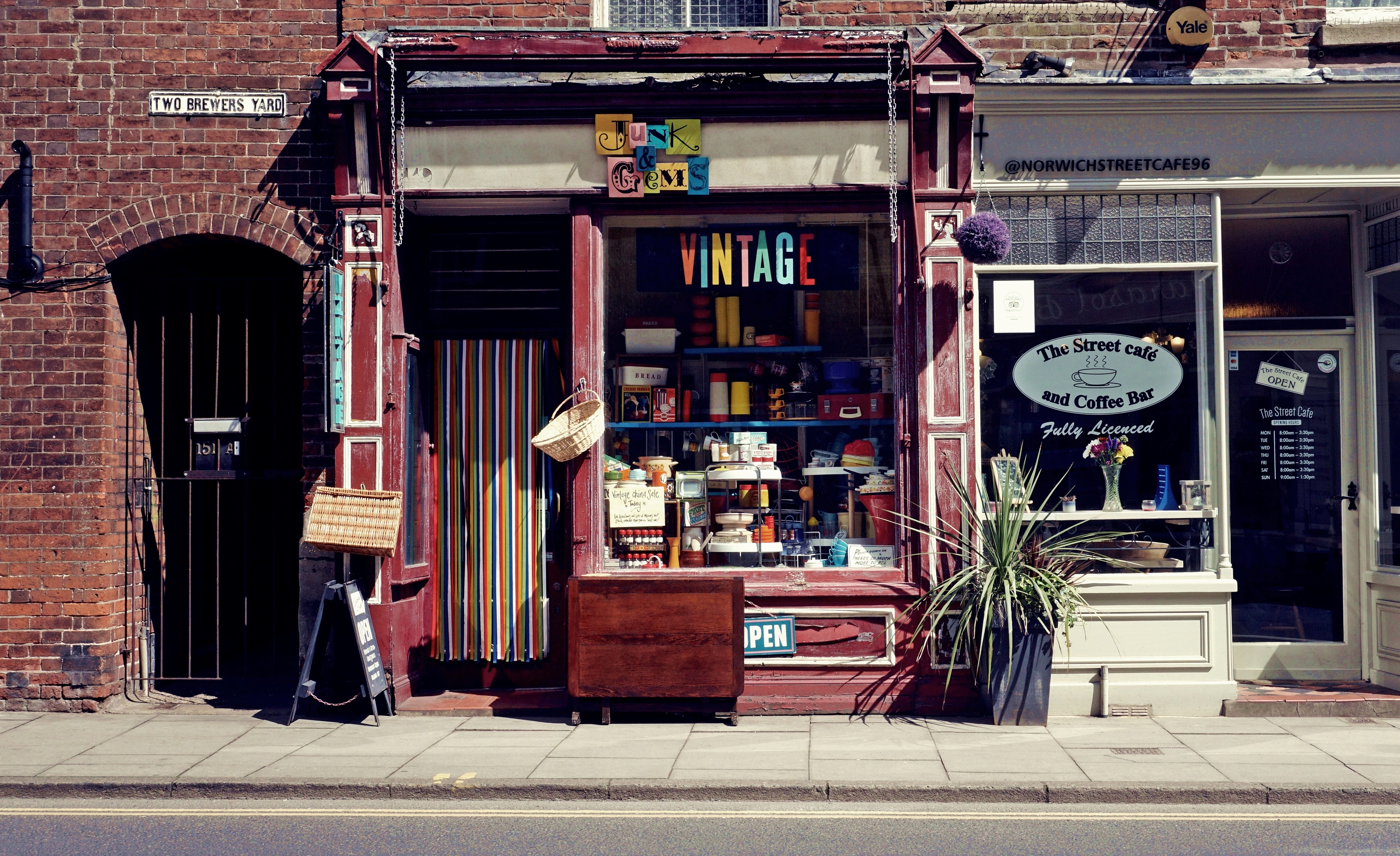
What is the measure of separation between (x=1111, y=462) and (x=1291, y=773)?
2.66 m

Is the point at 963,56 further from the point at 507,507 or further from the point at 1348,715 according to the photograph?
the point at 1348,715

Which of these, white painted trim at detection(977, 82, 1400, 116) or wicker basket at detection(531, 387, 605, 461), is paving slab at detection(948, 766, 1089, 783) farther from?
white painted trim at detection(977, 82, 1400, 116)

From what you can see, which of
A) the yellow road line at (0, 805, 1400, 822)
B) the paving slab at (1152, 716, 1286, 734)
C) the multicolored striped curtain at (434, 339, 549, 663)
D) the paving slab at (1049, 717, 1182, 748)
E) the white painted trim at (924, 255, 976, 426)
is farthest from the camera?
the multicolored striped curtain at (434, 339, 549, 663)

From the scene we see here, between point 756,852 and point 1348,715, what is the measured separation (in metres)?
5.10

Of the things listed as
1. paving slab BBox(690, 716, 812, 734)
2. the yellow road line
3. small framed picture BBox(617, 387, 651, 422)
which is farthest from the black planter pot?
small framed picture BBox(617, 387, 651, 422)

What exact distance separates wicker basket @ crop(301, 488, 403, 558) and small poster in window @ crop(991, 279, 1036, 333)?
179 inches

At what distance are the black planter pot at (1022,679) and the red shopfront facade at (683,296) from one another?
15.7 inches

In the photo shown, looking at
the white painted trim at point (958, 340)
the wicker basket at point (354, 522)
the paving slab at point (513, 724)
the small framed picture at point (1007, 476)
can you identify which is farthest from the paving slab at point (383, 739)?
the small framed picture at point (1007, 476)

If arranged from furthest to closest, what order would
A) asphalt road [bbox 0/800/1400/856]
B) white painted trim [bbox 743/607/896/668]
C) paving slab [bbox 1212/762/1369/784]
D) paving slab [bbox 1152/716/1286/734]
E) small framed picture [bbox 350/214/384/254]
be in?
1. small framed picture [bbox 350/214/384/254]
2. white painted trim [bbox 743/607/896/668]
3. paving slab [bbox 1152/716/1286/734]
4. paving slab [bbox 1212/762/1369/784]
5. asphalt road [bbox 0/800/1400/856]

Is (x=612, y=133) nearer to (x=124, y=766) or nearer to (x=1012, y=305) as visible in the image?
(x=1012, y=305)

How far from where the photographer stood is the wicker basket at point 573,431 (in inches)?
313

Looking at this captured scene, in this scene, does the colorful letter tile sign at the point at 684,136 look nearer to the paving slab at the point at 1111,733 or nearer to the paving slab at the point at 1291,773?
the paving slab at the point at 1111,733

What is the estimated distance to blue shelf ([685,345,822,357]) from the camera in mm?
8578

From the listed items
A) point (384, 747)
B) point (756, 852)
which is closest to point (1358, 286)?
point (756, 852)
